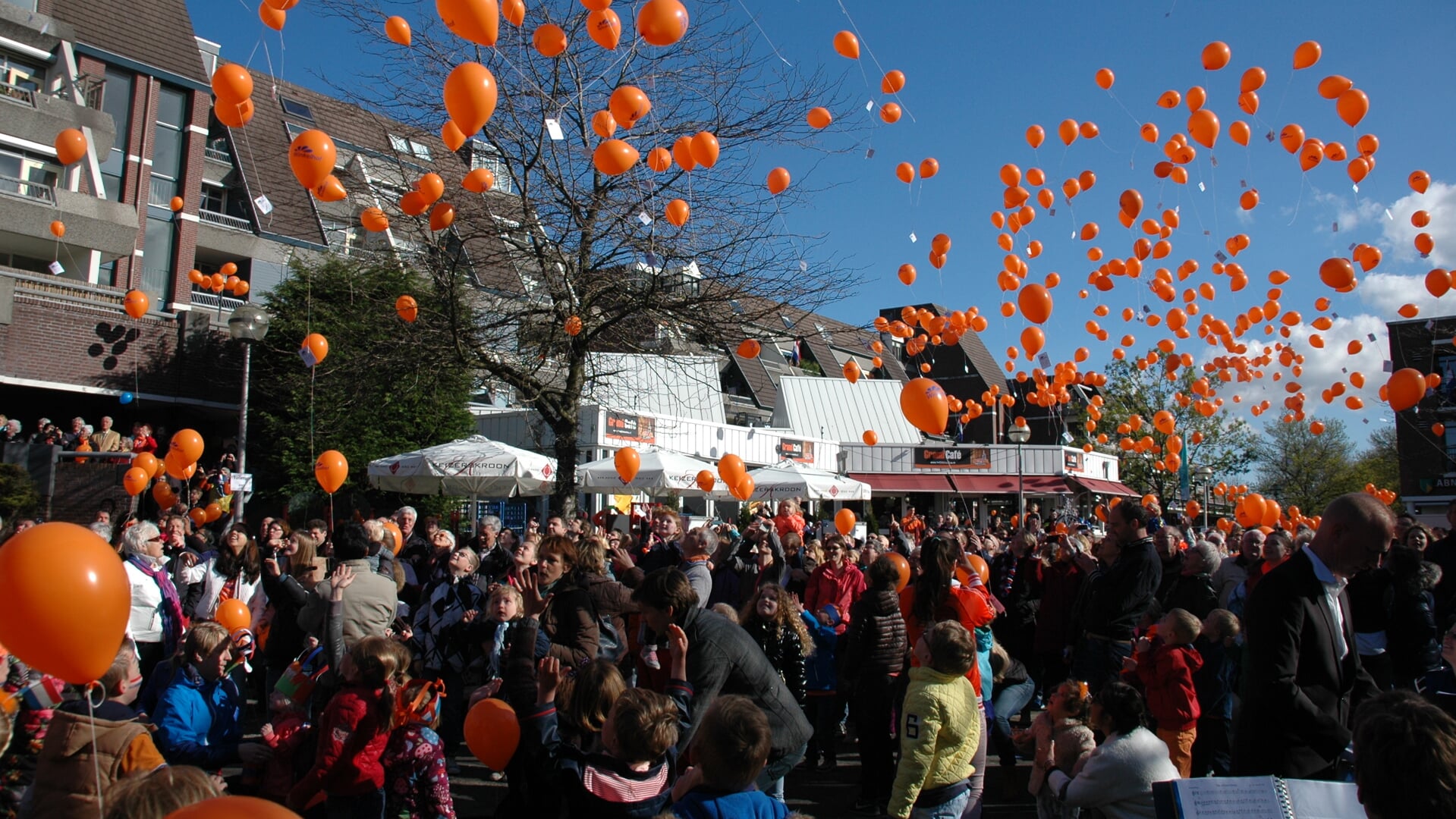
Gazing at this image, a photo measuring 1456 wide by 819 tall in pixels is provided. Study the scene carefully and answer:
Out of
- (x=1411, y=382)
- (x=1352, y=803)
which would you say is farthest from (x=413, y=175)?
(x=1411, y=382)

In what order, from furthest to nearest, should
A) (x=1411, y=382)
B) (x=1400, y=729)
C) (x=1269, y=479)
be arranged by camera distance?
(x=1269, y=479) → (x=1411, y=382) → (x=1400, y=729)

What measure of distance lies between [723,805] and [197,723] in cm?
253

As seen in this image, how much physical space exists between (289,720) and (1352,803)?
3890 mm

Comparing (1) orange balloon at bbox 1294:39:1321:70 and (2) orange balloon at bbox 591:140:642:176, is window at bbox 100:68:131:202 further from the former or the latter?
(1) orange balloon at bbox 1294:39:1321:70

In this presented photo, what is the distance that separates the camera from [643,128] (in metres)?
10.4

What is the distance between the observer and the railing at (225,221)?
25.6 metres

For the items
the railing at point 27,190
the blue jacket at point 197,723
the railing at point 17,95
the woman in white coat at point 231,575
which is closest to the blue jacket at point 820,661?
the blue jacket at point 197,723

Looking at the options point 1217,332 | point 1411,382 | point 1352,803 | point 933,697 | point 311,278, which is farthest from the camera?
point 311,278

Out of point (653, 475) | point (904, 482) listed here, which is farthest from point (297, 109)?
point (904, 482)

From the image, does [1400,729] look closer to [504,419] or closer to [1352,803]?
[1352,803]

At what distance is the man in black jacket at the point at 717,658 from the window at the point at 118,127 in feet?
84.5

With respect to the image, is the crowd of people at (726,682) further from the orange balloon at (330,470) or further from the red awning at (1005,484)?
the red awning at (1005,484)

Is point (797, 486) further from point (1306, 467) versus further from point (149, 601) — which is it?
point (1306, 467)

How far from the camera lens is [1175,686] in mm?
4797
